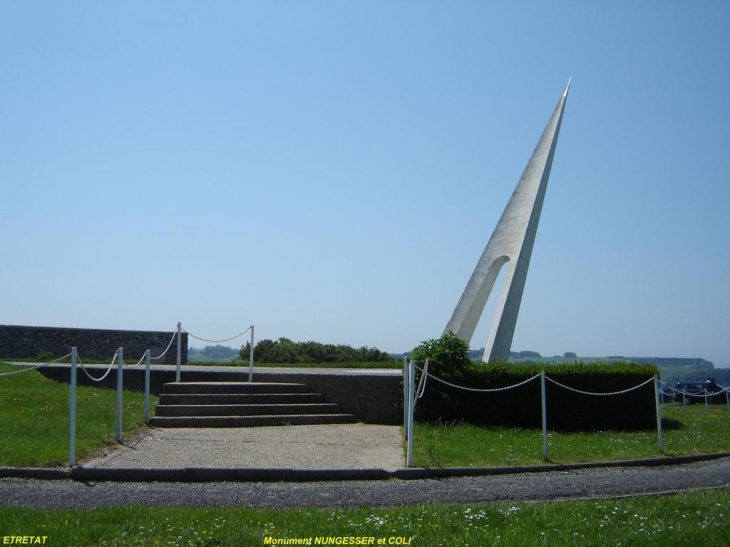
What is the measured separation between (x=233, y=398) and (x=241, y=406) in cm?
42

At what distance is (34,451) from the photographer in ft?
28.4

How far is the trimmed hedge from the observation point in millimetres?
13328

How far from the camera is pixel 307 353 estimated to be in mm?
27828

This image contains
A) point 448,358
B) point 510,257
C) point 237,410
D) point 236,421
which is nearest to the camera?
point 236,421

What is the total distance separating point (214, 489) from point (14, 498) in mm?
1925

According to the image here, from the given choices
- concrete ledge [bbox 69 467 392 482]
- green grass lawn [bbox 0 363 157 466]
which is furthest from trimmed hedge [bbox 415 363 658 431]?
green grass lawn [bbox 0 363 157 466]

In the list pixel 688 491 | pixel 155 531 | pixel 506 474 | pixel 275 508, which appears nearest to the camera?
pixel 155 531

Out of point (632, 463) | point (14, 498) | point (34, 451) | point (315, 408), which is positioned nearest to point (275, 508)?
point (14, 498)

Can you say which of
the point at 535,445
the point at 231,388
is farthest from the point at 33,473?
the point at 535,445

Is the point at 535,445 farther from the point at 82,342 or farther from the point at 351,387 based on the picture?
the point at 82,342

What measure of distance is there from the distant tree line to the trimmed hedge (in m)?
12.9

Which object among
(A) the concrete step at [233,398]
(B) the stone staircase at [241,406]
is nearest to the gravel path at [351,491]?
(B) the stone staircase at [241,406]

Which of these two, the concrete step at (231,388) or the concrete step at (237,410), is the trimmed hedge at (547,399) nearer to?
the concrete step at (237,410)

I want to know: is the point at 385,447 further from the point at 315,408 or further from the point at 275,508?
the point at 275,508
